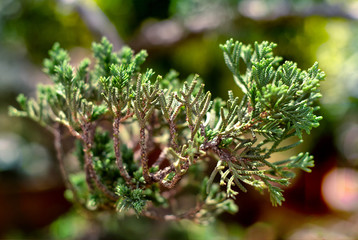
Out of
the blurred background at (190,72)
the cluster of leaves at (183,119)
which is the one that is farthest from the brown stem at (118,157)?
the blurred background at (190,72)

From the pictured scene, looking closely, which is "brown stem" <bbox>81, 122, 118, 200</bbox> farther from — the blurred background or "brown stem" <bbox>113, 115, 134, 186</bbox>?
the blurred background

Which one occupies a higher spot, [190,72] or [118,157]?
[190,72]

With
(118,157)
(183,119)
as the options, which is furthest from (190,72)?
(118,157)

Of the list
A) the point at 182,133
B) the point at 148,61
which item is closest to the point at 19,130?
the point at 148,61

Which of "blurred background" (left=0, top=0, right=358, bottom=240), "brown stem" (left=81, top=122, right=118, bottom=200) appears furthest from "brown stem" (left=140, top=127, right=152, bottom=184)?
"blurred background" (left=0, top=0, right=358, bottom=240)

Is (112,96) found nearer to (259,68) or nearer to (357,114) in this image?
(259,68)

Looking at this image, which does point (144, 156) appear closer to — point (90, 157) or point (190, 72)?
point (90, 157)
